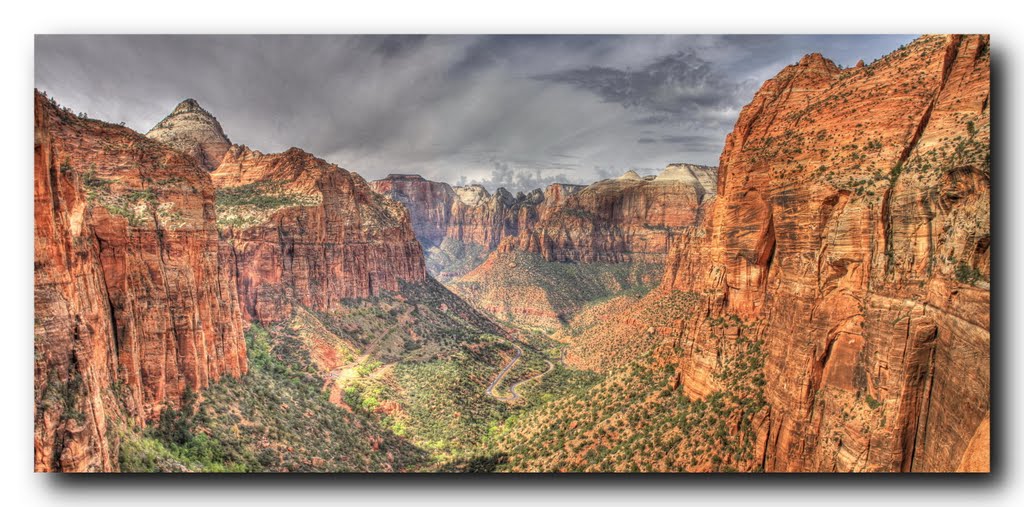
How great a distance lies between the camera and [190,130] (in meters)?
19.7

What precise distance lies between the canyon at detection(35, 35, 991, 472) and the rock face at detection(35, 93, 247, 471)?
60mm

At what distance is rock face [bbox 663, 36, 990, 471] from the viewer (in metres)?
8.08

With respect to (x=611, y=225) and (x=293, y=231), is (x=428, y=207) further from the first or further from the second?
(x=293, y=231)

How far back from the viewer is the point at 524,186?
20.9 meters

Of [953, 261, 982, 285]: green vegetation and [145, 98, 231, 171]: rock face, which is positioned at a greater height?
[145, 98, 231, 171]: rock face

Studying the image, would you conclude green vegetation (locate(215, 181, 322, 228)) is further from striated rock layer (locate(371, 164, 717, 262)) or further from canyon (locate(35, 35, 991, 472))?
striated rock layer (locate(371, 164, 717, 262))

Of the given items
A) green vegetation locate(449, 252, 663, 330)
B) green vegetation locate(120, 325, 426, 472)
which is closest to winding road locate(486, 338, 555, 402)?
green vegetation locate(120, 325, 426, 472)

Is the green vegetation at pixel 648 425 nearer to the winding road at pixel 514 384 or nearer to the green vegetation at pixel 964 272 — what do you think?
the green vegetation at pixel 964 272

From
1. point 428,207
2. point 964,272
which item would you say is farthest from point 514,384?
point 428,207

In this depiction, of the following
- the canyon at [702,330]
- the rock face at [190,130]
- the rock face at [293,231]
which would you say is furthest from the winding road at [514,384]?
the rock face at [190,130]

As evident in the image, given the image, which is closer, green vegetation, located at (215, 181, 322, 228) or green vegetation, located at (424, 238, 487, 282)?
green vegetation, located at (215, 181, 322, 228)

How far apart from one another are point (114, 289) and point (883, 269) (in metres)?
16.4

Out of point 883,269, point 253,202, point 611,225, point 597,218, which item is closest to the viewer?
point 883,269
